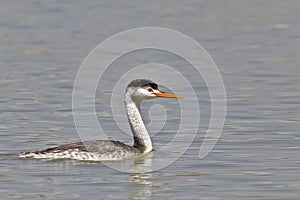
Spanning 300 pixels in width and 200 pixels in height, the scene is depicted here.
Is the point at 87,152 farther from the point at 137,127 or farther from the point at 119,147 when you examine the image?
the point at 137,127

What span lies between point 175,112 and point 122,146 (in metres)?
3.54

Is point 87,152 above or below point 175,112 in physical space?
below

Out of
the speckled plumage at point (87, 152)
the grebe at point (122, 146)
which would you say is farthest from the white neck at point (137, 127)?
the speckled plumage at point (87, 152)

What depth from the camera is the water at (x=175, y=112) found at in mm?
13367

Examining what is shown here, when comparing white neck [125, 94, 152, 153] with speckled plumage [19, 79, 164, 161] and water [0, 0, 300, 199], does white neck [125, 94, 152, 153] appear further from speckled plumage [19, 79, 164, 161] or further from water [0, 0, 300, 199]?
water [0, 0, 300, 199]

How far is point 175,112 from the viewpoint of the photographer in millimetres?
18438

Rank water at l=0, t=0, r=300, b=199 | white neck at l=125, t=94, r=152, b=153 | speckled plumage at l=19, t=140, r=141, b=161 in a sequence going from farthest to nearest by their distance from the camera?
white neck at l=125, t=94, r=152, b=153 → speckled plumage at l=19, t=140, r=141, b=161 → water at l=0, t=0, r=300, b=199

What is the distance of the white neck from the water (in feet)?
1.97

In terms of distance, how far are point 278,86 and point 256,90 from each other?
561 millimetres

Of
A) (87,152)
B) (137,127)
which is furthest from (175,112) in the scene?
(87,152)

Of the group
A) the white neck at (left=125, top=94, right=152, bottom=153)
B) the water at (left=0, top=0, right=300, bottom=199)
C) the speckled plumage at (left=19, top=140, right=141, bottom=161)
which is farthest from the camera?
the white neck at (left=125, top=94, right=152, bottom=153)

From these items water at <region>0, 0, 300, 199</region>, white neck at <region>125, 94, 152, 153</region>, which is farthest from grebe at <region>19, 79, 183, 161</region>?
water at <region>0, 0, 300, 199</region>

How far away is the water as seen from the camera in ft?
43.9

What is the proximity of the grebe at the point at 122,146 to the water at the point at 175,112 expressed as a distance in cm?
14
